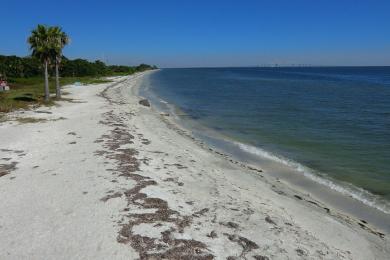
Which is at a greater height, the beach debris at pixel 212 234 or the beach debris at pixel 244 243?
the beach debris at pixel 212 234

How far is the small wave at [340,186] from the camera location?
15.4m

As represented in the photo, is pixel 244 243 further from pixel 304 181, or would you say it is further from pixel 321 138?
pixel 321 138

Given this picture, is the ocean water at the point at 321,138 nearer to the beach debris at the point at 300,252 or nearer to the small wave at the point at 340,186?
the small wave at the point at 340,186

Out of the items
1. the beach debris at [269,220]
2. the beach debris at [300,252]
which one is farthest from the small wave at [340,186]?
the beach debris at [300,252]

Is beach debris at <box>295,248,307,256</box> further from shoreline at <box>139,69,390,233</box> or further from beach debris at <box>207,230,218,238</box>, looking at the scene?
shoreline at <box>139,69,390,233</box>

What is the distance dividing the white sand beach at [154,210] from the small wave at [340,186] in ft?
6.07

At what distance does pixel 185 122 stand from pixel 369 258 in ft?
88.3

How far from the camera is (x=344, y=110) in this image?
45656 millimetres

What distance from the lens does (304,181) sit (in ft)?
59.9

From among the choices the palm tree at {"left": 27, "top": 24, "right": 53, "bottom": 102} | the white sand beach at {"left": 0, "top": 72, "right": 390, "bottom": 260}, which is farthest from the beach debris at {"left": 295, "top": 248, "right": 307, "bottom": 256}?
the palm tree at {"left": 27, "top": 24, "right": 53, "bottom": 102}

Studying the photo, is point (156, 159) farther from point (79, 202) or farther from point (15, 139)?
point (15, 139)

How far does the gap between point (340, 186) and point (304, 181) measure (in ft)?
5.18

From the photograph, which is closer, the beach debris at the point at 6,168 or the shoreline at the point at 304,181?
the shoreline at the point at 304,181

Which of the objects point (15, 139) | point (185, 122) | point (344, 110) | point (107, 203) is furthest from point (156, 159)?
point (344, 110)
